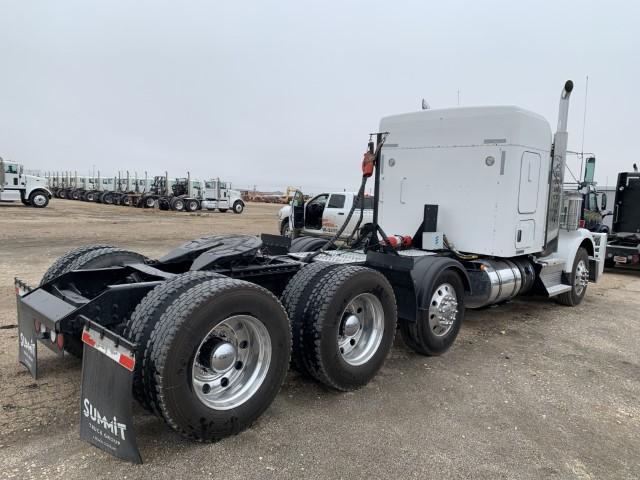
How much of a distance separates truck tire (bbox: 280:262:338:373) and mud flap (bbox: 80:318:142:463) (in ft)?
4.68

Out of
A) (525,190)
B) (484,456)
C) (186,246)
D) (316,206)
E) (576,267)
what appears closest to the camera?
(484,456)

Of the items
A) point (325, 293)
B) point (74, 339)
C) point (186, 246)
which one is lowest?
point (74, 339)

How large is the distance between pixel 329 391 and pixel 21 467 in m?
2.17

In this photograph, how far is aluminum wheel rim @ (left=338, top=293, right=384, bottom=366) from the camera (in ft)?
13.4

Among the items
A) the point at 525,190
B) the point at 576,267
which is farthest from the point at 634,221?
the point at 525,190

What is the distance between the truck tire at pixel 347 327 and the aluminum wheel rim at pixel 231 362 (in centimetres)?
52

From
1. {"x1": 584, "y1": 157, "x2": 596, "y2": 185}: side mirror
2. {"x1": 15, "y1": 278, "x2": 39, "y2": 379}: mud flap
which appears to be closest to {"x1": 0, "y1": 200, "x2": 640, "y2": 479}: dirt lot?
Result: {"x1": 15, "y1": 278, "x2": 39, "y2": 379}: mud flap

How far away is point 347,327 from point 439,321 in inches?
54.8

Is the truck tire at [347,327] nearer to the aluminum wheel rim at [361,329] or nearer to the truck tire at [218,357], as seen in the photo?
the aluminum wheel rim at [361,329]

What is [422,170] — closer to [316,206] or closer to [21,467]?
[21,467]

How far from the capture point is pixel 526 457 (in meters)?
3.18

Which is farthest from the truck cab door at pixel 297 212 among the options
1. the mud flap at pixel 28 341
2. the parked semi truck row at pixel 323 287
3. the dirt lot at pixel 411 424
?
the mud flap at pixel 28 341

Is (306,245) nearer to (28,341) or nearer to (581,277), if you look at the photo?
(28,341)

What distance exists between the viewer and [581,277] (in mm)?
7910
